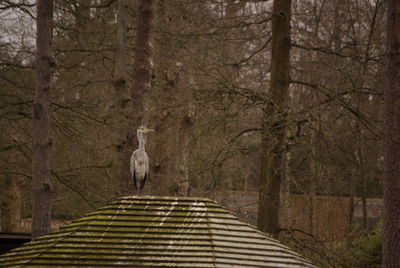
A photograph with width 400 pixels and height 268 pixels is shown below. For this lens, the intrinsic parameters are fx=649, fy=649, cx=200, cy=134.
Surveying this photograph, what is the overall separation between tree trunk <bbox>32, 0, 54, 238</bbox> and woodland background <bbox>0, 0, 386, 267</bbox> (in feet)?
1.66

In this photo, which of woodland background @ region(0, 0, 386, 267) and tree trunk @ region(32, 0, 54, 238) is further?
tree trunk @ region(32, 0, 54, 238)

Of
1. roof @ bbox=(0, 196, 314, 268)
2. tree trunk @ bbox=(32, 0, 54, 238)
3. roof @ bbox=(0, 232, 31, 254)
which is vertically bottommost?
roof @ bbox=(0, 232, 31, 254)

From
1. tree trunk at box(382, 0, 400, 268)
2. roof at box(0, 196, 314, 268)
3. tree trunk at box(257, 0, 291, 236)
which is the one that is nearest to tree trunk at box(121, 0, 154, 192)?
tree trunk at box(257, 0, 291, 236)

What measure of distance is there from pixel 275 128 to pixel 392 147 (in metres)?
2.16

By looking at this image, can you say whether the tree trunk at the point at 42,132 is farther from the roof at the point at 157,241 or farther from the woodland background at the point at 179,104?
the roof at the point at 157,241

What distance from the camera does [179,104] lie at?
493 inches

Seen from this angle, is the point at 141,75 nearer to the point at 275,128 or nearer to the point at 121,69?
the point at 121,69

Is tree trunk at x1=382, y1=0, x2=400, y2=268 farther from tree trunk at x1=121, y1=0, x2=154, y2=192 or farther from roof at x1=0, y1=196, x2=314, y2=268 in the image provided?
tree trunk at x1=121, y1=0, x2=154, y2=192

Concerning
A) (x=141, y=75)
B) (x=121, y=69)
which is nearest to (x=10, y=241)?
(x=121, y=69)

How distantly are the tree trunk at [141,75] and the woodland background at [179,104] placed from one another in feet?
0.99

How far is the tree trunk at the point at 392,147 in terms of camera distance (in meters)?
11.1

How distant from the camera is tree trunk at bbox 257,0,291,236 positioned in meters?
12.4

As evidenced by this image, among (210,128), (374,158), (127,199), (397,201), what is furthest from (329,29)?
(127,199)

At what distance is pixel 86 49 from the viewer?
1577 centimetres
